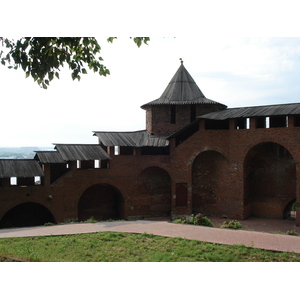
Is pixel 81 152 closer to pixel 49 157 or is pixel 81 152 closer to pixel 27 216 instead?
pixel 49 157

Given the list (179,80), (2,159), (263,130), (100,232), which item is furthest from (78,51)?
(179,80)

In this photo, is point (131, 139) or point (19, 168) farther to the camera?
point (131, 139)

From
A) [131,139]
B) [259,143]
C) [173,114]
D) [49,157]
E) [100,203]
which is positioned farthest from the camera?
[173,114]

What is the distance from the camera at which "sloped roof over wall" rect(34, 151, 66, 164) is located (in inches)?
722

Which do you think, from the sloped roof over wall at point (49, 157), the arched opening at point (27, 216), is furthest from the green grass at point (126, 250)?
the arched opening at point (27, 216)

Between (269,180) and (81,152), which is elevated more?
(81,152)

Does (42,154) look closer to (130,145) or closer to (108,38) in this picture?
(130,145)

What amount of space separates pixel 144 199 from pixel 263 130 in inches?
334

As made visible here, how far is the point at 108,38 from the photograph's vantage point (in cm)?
820

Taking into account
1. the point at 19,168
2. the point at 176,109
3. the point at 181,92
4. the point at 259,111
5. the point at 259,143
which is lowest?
the point at 19,168

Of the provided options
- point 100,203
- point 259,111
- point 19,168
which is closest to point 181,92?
point 259,111

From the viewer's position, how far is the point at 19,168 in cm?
1778

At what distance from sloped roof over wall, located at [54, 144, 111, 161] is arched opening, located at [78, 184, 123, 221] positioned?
2.42 metres

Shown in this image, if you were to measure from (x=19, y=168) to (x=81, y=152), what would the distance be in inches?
146
